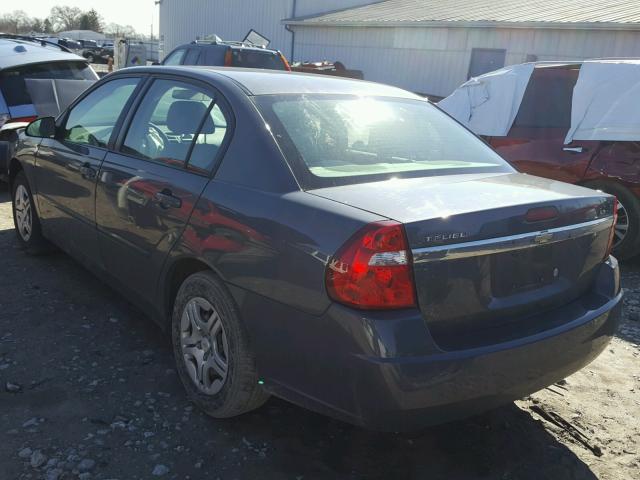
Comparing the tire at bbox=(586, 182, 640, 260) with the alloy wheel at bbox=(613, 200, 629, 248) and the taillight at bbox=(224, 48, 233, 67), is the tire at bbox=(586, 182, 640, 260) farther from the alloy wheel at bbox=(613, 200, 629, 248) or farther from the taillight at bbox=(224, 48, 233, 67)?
the taillight at bbox=(224, 48, 233, 67)

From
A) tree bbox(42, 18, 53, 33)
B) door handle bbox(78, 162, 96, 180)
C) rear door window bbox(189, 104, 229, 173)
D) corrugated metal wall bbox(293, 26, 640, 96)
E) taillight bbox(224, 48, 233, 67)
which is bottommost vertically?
door handle bbox(78, 162, 96, 180)

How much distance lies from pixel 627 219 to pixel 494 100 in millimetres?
2140

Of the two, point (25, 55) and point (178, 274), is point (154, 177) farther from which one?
point (25, 55)

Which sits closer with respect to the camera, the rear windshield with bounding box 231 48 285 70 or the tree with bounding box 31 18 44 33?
the rear windshield with bounding box 231 48 285 70

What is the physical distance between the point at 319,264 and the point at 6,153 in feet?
14.5

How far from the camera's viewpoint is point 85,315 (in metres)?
3.94

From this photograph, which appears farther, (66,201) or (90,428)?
(66,201)

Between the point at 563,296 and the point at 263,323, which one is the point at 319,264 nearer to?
the point at 263,323

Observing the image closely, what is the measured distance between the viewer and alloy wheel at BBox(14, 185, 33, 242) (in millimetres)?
4871

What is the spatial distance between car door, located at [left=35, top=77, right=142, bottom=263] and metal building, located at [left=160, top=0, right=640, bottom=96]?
1195 centimetres

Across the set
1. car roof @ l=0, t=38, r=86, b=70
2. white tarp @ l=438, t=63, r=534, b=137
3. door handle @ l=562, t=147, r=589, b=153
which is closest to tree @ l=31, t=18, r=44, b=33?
car roof @ l=0, t=38, r=86, b=70

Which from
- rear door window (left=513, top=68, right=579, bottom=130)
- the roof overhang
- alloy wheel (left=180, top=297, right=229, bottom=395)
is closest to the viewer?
alloy wheel (left=180, top=297, right=229, bottom=395)

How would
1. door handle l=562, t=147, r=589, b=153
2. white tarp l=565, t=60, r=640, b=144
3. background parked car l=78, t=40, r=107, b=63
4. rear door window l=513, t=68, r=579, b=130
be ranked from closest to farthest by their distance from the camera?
white tarp l=565, t=60, r=640, b=144, door handle l=562, t=147, r=589, b=153, rear door window l=513, t=68, r=579, b=130, background parked car l=78, t=40, r=107, b=63

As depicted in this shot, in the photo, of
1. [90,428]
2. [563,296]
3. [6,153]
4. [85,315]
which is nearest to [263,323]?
[90,428]
